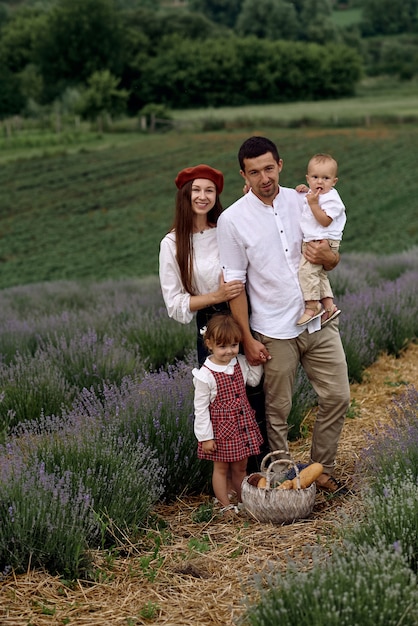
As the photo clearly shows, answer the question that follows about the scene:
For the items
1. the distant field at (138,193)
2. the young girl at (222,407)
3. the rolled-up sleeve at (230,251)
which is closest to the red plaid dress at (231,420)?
the young girl at (222,407)

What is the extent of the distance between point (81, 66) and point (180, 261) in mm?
63960

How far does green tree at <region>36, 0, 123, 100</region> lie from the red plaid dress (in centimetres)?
6057

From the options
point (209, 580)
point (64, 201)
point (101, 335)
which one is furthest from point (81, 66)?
point (209, 580)

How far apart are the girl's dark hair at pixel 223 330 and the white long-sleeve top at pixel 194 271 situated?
0.52 feet

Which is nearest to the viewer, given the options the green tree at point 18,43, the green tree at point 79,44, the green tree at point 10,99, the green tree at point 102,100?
the green tree at point 102,100

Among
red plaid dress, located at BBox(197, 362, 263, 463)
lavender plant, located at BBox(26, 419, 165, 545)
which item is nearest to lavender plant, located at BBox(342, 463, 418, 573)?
red plaid dress, located at BBox(197, 362, 263, 463)

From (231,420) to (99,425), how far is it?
2.51 feet

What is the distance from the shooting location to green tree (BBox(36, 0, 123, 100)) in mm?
62688

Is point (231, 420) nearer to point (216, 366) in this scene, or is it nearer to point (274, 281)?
point (216, 366)

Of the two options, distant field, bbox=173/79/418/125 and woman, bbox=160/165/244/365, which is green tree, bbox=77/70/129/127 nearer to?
distant field, bbox=173/79/418/125

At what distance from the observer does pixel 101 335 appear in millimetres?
Answer: 7133

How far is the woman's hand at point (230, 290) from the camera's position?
153 inches

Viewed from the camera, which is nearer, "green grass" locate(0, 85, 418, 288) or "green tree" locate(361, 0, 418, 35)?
"green grass" locate(0, 85, 418, 288)

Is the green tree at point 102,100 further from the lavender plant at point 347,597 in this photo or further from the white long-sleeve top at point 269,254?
the lavender plant at point 347,597
